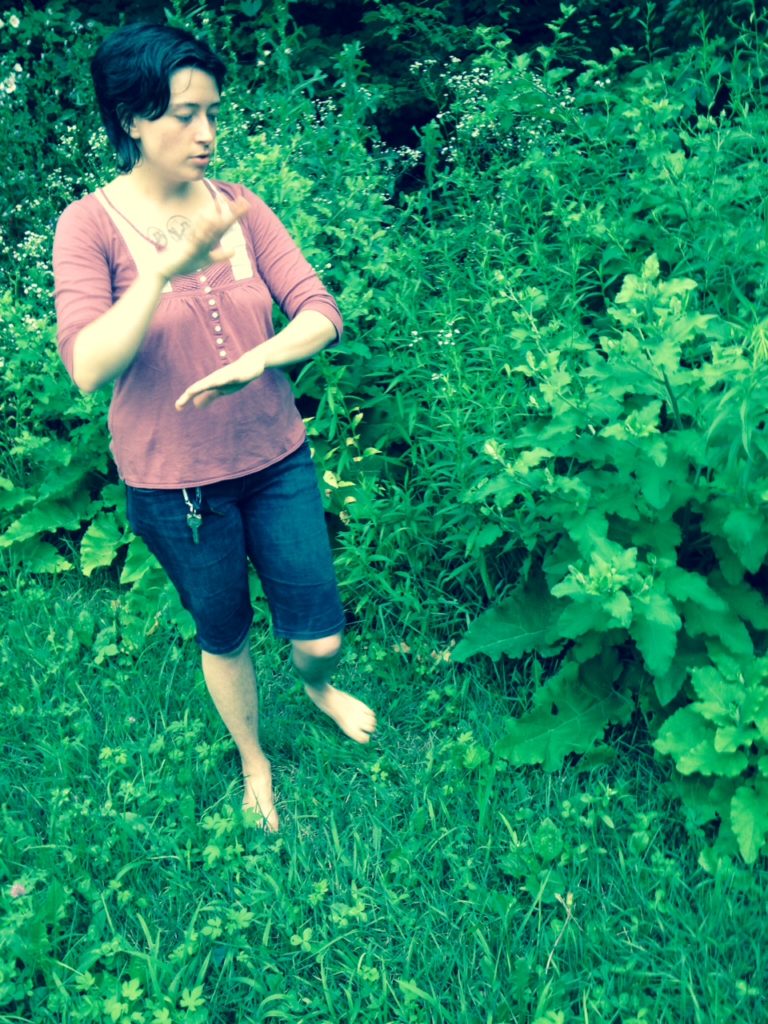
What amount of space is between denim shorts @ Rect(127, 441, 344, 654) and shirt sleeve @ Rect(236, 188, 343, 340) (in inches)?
14.7

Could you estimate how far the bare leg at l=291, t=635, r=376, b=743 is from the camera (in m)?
2.69

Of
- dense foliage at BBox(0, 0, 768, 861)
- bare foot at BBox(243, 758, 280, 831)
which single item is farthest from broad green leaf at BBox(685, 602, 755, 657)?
bare foot at BBox(243, 758, 280, 831)

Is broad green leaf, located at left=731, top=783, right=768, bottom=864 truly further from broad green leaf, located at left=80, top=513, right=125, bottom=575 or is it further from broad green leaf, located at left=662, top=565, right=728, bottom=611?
broad green leaf, located at left=80, top=513, right=125, bottom=575

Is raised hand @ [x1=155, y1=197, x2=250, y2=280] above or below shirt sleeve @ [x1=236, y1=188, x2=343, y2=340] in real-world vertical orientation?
above

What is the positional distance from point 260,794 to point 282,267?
1.39 meters

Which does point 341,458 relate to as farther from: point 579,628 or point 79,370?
point 79,370

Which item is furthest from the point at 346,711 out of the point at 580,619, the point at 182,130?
the point at 182,130

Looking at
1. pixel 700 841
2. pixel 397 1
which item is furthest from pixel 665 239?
pixel 397 1

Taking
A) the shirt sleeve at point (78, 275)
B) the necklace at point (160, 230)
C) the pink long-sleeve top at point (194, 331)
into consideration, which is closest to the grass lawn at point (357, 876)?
the pink long-sleeve top at point (194, 331)

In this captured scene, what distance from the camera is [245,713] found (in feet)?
8.59

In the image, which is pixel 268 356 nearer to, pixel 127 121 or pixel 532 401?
pixel 127 121

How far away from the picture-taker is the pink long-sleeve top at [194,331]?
79.9 inches

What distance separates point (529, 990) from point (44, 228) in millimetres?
3714

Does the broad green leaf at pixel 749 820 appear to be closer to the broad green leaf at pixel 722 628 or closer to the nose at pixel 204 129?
the broad green leaf at pixel 722 628
